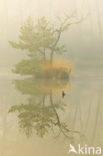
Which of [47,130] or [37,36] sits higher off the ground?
[37,36]

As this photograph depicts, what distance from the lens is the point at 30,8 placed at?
7844 mm

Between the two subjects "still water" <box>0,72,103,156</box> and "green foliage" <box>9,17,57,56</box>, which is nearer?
"still water" <box>0,72,103,156</box>

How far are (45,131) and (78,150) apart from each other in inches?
12.4

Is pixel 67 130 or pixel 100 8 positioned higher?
pixel 100 8

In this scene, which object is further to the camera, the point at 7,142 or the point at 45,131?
the point at 45,131

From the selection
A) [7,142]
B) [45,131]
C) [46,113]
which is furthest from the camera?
[46,113]

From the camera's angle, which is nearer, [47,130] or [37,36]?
[47,130]

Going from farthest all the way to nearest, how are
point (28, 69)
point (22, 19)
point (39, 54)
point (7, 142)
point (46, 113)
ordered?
point (22, 19), point (39, 54), point (28, 69), point (46, 113), point (7, 142)

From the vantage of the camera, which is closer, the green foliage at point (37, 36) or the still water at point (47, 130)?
the still water at point (47, 130)

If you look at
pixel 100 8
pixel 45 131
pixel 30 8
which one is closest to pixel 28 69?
pixel 30 8

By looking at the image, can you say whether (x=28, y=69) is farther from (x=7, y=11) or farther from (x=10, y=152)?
(x=10, y=152)

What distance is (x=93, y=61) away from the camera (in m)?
7.99

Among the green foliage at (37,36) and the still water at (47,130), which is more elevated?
the green foliage at (37,36)

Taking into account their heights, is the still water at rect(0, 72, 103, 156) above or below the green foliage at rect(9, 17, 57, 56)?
below
